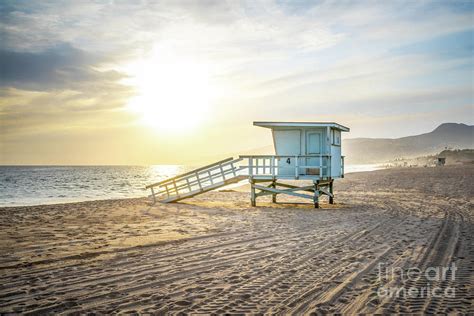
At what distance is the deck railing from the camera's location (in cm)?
1830

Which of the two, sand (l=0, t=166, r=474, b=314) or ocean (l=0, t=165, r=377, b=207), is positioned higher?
sand (l=0, t=166, r=474, b=314)

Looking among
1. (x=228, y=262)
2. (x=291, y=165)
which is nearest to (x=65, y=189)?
(x=291, y=165)

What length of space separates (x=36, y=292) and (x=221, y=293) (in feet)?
9.08

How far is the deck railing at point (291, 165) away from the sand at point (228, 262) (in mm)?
4292

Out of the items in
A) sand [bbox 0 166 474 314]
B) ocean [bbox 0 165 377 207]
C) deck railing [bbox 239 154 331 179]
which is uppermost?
deck railing [bbox 239 154 331 179]

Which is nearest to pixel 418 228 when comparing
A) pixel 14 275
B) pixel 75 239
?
pixel 75 239

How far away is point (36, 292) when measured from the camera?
5.81 meters

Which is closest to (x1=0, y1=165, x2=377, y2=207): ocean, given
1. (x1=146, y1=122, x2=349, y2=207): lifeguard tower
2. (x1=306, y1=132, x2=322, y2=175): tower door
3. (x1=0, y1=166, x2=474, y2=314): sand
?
(x1=146, y1=122, x2=349, y2=207): lifeguard tower

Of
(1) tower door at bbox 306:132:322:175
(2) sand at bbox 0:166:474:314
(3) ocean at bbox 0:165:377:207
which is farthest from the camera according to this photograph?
(3) ocean at bbox 0:165:377:207

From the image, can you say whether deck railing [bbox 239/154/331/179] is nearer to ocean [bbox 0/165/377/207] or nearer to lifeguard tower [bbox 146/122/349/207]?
lifeguard tower [bbox 146/122/349/207]

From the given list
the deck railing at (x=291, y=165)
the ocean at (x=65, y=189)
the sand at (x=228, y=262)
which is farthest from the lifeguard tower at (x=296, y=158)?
the ocean at (x=65, y=189)

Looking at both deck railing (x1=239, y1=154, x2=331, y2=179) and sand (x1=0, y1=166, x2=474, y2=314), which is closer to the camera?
sand (x1=0, y1=166, x2=474, y2=314)

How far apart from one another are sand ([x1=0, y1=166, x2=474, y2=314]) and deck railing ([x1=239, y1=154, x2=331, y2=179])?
4.29m

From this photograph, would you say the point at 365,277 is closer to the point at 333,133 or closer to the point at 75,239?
the point at 75,239
